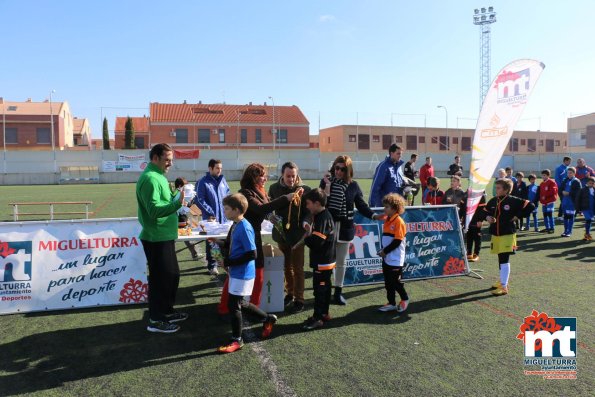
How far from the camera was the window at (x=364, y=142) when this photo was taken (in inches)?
2282

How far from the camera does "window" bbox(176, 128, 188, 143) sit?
53219mm

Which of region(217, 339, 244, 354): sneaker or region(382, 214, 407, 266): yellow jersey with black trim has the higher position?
region(382, 214, 407, 266): yellow jersey with black trim

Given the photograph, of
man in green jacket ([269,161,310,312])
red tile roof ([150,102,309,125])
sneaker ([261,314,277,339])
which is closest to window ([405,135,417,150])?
red tile roof ([150,102,309,125])

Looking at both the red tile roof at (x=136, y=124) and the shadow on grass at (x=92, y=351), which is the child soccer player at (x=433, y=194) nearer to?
the shadow on grass at (x=92, y=351)

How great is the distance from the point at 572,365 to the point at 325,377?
2.28 m

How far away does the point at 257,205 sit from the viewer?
189 inches

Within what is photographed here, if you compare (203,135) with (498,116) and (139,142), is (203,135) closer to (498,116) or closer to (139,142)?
(139,142)

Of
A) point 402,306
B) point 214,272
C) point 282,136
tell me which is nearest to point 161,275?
point 214,272

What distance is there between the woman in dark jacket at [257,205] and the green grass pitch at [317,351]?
0.56 metres

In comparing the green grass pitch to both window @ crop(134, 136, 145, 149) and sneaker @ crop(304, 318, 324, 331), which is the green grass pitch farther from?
window @ crop(134, 136, 145, 149)

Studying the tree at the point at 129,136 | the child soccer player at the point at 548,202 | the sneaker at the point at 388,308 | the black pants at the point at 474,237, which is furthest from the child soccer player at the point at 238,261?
the tree at the point at 129,136

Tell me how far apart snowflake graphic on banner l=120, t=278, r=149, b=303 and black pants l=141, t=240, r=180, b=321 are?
103 cm

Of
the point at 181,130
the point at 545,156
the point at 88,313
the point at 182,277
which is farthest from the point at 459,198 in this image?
the point at 181,130

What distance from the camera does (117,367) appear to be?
3963 millimetres
